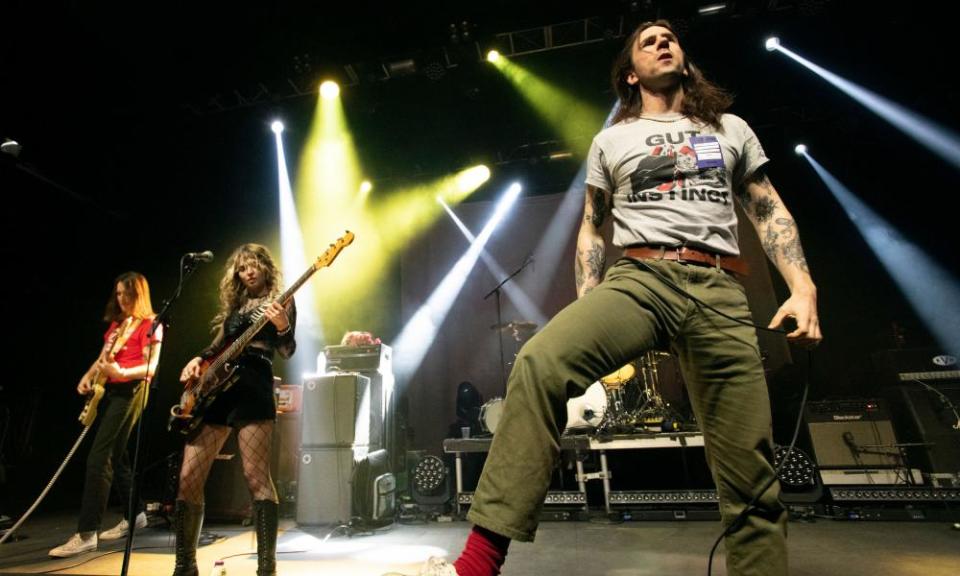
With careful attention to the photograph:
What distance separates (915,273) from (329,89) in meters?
8.85

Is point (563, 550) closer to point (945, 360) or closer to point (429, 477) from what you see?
point (429, 477)

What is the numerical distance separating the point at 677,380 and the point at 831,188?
4218 mm

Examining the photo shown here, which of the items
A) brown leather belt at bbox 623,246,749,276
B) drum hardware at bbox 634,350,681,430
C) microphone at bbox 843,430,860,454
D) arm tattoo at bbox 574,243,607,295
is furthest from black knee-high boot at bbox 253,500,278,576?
microphone at bbox 843,430,860,454

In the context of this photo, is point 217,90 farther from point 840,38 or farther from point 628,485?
point 840,38

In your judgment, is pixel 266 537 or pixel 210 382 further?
pixel 210 382

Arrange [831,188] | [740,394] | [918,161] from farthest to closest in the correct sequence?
[831,188] < [918,161] < [740,394]

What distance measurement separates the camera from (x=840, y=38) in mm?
5637

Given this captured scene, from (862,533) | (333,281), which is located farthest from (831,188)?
(333,281)

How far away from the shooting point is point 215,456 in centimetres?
246

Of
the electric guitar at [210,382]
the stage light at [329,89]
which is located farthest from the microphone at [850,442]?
the stage light at [329,89]

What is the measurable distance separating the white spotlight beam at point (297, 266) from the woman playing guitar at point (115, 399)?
3.69 m

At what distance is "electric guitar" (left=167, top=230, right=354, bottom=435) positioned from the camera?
8.13 feet

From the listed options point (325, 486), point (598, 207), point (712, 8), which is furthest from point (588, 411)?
point (712, 8)

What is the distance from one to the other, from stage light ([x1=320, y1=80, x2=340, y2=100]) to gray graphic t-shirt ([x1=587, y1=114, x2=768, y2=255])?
5.63 metres
